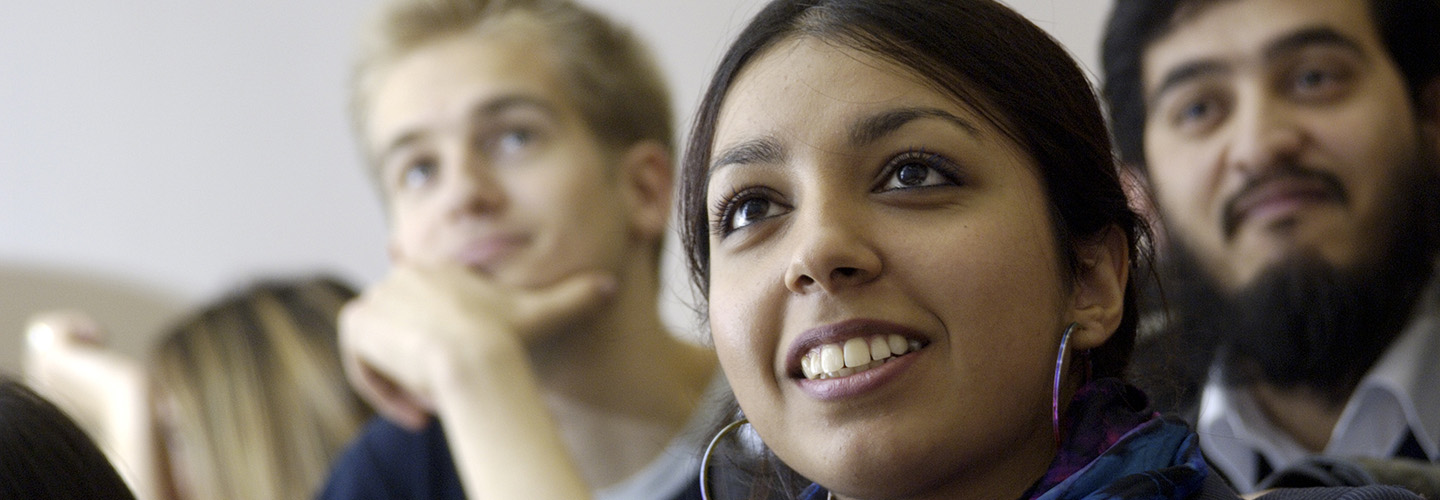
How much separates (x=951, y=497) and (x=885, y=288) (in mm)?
141

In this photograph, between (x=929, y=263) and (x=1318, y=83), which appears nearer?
(x=929, y=263)

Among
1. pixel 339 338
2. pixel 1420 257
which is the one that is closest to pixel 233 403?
pixel 339 338

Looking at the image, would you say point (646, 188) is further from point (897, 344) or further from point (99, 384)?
point (99, 384)

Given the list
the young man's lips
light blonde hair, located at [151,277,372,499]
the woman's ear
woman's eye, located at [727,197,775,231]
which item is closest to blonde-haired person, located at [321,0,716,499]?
the young man's lips

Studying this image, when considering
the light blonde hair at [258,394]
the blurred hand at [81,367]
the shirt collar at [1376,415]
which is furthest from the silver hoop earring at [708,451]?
the blurred hand at [81,367]

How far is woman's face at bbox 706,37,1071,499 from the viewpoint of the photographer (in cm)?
78

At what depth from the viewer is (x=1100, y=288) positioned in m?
0.87

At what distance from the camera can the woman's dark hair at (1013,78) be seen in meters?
0.84

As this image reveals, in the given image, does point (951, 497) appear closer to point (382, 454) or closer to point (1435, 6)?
point (1435, 6)

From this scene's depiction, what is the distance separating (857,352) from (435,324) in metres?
0.83

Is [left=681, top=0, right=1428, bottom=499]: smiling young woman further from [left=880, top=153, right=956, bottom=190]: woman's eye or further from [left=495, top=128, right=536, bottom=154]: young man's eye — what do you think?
[left=495, top=128, right=536, bottom=154]: young man's eye

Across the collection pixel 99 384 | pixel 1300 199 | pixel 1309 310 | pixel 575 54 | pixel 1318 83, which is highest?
pixel 575 54

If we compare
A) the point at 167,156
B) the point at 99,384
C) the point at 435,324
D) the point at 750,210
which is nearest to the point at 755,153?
the point at 750,210

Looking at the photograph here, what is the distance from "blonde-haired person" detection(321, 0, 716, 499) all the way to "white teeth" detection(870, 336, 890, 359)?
0.71m
